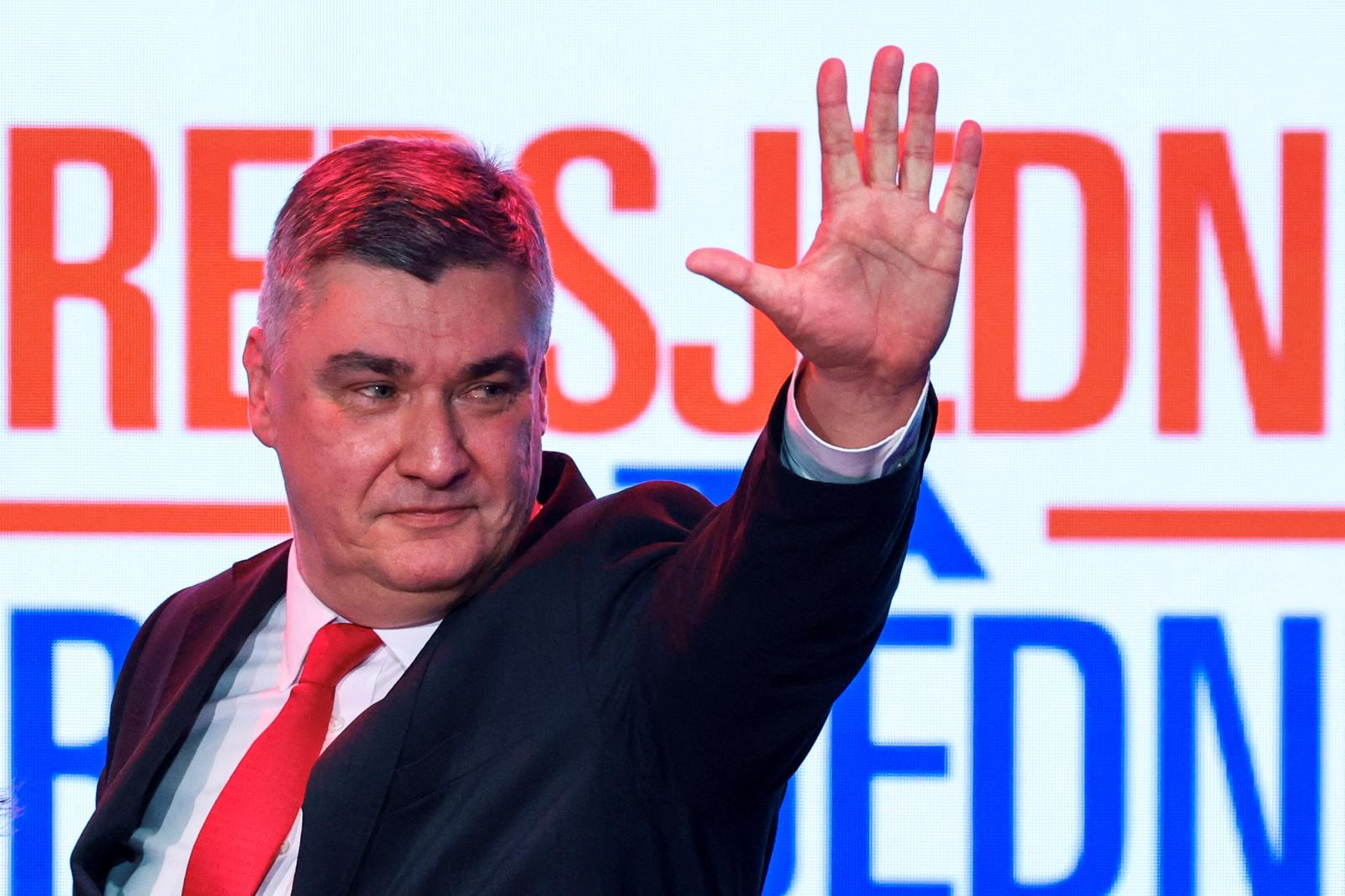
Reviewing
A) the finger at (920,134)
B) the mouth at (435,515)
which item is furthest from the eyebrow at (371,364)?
the finger at (920,134)

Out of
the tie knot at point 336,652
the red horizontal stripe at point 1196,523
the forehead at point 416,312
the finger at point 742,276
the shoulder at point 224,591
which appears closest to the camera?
the finger at point 742,276

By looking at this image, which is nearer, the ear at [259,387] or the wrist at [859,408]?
the wrist at [859,408]

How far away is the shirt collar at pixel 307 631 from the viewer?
1612 mm

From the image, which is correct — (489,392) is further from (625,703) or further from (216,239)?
(216,239)

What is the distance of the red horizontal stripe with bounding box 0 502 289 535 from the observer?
2.96 metres

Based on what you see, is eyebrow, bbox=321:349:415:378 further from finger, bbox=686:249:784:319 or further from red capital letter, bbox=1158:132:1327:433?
red capital letter, bbox=1158:132:1327:433

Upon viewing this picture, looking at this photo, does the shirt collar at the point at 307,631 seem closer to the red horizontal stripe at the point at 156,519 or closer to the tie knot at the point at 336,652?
the tie knot at the point at 336,652

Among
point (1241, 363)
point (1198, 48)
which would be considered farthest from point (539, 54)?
point (1241, 363)

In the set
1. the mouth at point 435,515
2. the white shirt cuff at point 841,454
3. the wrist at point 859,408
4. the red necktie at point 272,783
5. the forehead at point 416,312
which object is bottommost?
the red necktie at point 272,783

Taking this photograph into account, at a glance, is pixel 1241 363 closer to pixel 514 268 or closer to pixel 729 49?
pixel 729 49

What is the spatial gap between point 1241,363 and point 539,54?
4.53 ft

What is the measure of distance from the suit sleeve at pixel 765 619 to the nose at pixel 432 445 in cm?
25

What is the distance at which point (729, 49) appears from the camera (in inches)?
116

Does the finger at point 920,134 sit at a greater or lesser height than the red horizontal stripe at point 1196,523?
greater
